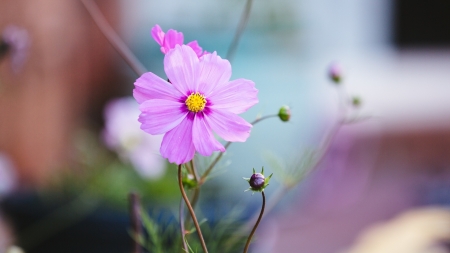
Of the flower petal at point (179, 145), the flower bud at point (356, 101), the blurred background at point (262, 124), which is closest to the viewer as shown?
the flower petal at point (179, 145)

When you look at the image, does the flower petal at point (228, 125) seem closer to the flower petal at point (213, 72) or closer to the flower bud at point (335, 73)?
the flower petal at point (213, 72)

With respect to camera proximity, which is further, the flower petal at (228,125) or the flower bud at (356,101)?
the flower bud at (356,101)

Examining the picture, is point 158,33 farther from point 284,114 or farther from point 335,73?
point 335,73

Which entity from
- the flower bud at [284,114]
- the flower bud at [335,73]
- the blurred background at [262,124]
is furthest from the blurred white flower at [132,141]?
the flower bud at [284,114]

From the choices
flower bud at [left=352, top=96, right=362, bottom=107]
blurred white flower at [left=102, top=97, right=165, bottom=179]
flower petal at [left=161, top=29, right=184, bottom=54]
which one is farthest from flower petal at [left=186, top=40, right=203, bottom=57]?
blurred white flower at [left=102, top=97, right=165, bottom=179]

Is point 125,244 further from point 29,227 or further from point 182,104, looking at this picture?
point 182,104

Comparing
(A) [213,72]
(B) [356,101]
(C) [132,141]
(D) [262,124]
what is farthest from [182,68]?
(D) [262,124]
